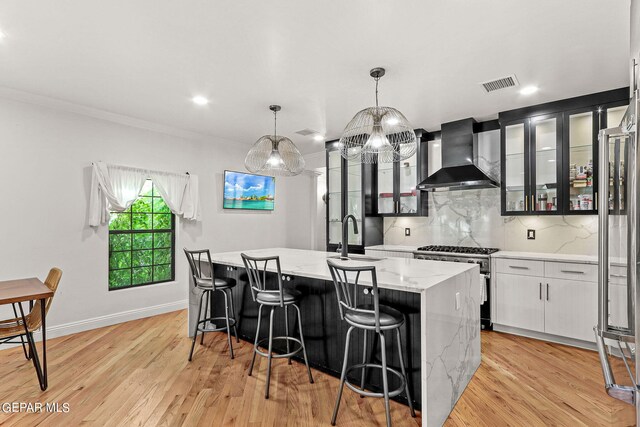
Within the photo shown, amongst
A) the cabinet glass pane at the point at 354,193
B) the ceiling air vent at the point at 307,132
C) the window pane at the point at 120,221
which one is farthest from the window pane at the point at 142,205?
the cabinet glass pane at the point at 354,193

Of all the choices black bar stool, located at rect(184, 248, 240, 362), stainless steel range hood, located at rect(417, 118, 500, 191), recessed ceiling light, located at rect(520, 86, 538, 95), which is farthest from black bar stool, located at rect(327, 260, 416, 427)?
recessed ceiling light, located at rect(520, 86, 538, 95)

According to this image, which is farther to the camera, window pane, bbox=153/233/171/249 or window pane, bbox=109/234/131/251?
window pane, bbox=153/233/171/249

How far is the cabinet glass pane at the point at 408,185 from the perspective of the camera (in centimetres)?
482

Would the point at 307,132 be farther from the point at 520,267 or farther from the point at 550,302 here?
the point at 550,302

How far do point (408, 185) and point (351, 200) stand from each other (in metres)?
0.90

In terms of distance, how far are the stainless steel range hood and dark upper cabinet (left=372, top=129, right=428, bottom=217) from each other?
1.11ft

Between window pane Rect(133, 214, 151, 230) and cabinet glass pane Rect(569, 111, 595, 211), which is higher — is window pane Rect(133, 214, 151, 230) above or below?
below

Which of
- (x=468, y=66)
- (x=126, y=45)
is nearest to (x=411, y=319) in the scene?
(x=468, y=66)

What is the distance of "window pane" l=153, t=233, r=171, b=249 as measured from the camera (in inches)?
184

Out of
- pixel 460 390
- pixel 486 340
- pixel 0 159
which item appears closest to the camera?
pixel 460 390

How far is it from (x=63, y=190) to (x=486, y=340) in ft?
16.3

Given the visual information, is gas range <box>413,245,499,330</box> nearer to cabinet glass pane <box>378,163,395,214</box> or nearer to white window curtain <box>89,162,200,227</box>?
cabinet glass pane <box>378,163,395,214</box>

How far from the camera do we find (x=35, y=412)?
7.43 feet

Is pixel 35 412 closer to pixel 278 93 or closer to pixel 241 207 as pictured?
pixel 278 93
